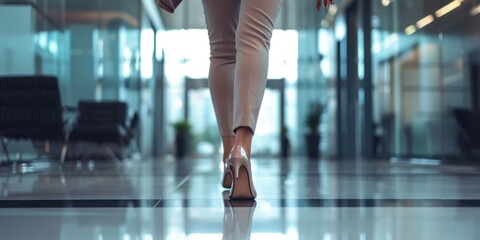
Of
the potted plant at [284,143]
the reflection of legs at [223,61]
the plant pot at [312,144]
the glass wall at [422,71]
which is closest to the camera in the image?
the reflection of legs at [223,61]

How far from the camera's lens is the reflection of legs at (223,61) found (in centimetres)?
197

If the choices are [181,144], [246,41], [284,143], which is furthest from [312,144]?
[246,41]

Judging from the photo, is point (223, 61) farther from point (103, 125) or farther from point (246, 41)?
point (103, 125)

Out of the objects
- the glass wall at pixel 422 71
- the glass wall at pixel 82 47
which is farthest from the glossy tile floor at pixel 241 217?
the glass wall at pixel 82 47

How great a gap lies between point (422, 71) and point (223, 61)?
571cm

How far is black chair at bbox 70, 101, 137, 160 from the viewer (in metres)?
5.92

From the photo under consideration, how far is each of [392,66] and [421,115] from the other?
1235 mm

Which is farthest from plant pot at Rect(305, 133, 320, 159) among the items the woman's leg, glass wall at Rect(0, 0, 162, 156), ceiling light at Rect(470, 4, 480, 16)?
the woman's leg

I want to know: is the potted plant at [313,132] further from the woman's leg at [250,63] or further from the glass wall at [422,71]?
the woman's leg at [250,63]

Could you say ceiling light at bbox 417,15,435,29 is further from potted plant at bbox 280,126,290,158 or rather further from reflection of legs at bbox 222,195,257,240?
potted plant at bbox 280,126,290,158

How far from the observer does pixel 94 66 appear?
27.0 feet

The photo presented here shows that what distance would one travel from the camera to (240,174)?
159 centimetres

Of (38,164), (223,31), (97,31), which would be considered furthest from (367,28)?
(223,31)

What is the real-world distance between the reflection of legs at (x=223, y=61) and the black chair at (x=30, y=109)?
10.1ft
